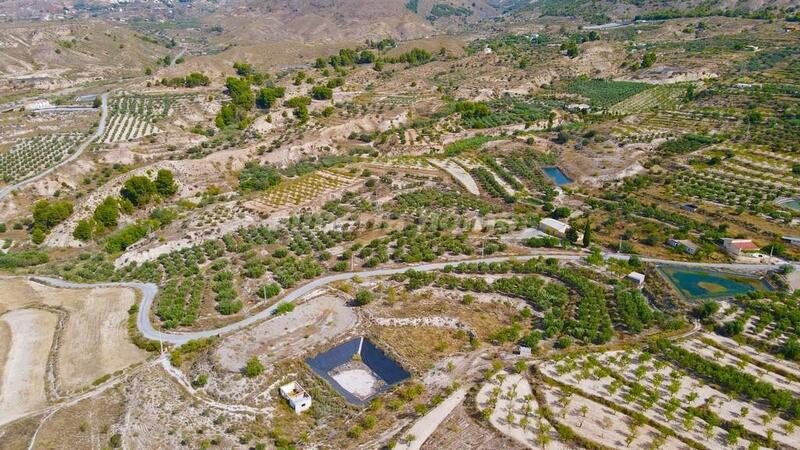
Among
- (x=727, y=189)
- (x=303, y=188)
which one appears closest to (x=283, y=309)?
(x=303, y=188)

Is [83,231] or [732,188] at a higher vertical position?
[732,188]

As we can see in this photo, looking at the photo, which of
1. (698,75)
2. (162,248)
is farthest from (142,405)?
(698,75)

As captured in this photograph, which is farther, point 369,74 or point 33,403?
point 369,74

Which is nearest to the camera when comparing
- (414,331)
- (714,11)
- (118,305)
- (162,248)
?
(414,331)

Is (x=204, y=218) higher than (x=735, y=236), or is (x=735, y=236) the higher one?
(x=735, y=236)

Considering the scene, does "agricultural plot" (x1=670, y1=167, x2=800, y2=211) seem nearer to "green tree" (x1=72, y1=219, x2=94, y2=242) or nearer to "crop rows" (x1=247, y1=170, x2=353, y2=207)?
"crop rows" (x1=247, y1=170, x2=353, y2=207)

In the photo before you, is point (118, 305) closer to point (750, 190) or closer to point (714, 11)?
point (750, 190)

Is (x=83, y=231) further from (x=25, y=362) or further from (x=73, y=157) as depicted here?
(x=25, y=362)
